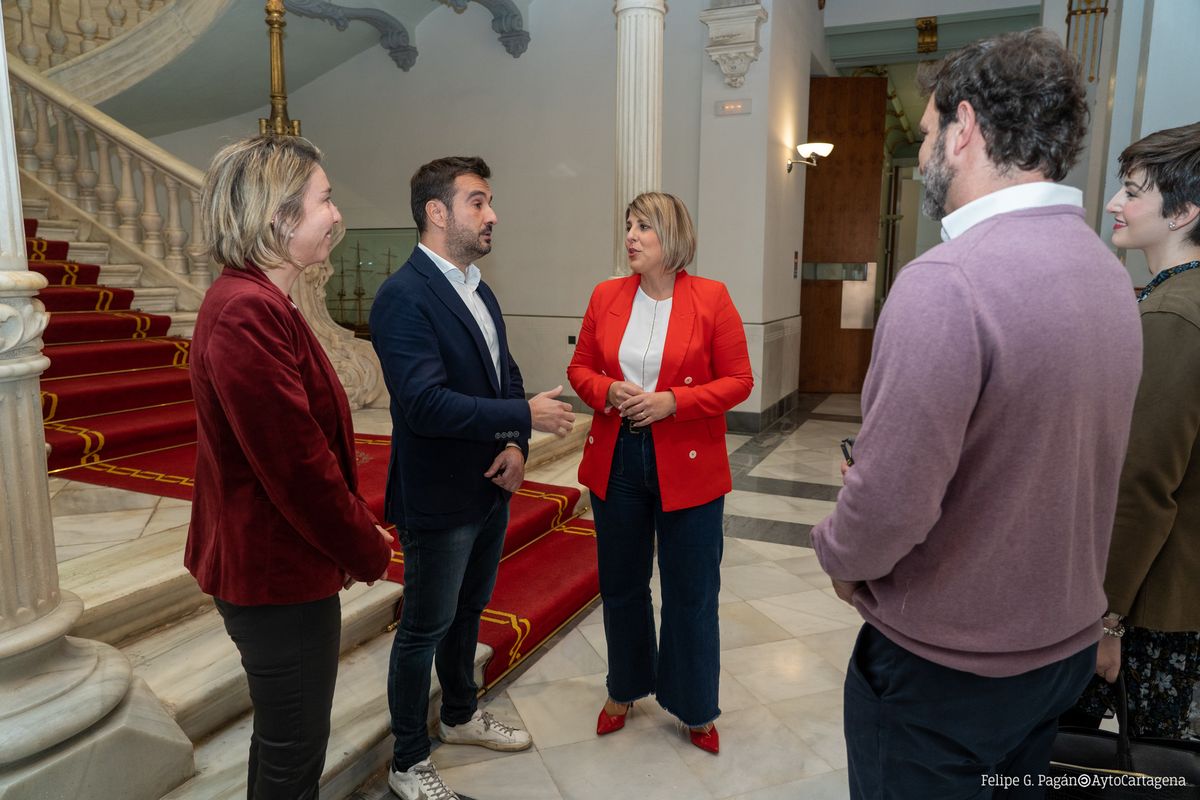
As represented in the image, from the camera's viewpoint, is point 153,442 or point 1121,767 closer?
point 1121,767

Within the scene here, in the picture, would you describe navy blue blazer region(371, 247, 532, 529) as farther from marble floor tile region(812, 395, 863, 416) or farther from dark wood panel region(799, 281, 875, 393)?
dark wood panel region(799, 281, 875, 393)

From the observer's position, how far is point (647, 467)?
236 centimetres

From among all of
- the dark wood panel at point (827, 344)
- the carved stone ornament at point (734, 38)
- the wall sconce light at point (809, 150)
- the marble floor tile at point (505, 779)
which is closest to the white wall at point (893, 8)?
the wall sconce light at point (809, 150)

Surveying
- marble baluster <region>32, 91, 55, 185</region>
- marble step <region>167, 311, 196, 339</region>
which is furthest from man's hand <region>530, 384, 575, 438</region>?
marble baluster <region>32, 91, 55, 185</region>

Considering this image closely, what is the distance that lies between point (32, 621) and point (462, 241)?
1.27 meters

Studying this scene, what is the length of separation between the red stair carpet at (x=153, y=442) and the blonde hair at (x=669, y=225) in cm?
158

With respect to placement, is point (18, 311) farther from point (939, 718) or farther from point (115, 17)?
point (115, 17)

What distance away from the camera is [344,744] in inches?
90.7

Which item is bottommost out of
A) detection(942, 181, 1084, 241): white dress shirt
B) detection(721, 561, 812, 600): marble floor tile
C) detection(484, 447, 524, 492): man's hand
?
detection(721, 561, 812, 600): marble floor tile

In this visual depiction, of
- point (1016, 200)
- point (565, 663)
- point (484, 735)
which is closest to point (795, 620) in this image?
point (565, 663)

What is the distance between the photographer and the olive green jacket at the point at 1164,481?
4.82ft

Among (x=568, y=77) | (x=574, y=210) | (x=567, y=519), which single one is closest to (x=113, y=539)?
(x=567, y=519)

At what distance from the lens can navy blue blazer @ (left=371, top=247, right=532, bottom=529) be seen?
1.95 metres

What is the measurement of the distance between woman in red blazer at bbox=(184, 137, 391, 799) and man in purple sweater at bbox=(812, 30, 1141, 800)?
0.91m
